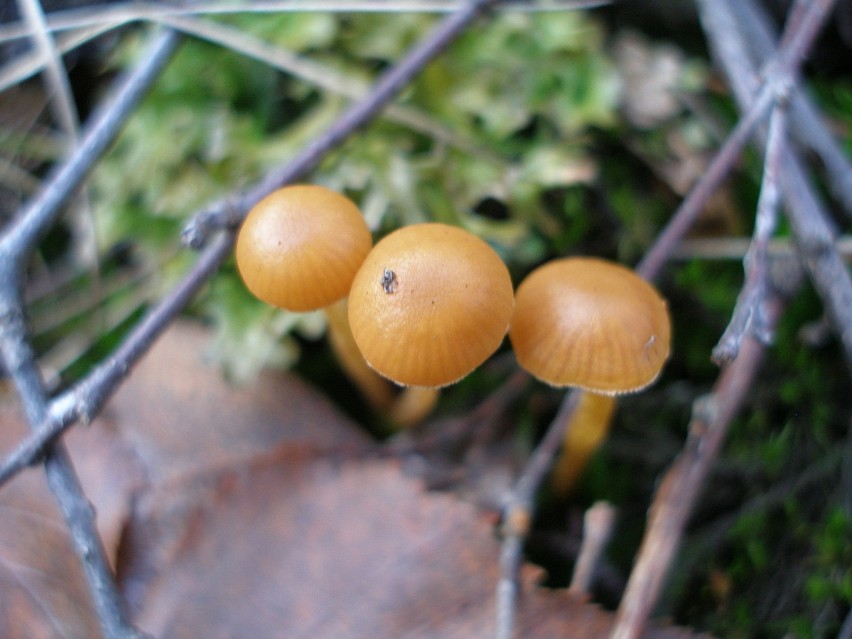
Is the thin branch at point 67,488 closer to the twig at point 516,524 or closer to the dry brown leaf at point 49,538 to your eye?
the dry brown leaf at point 49,538

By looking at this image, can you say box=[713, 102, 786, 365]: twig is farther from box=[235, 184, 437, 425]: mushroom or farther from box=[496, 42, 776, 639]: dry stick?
box=[235, 184, 437, 425]: mushroom

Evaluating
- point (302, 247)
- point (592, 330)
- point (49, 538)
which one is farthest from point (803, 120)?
point (49, 538)

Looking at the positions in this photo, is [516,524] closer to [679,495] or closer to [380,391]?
[679,495]

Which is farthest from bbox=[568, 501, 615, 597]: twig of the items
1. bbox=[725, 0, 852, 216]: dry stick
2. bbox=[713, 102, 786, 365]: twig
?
bbox=[725, 0, 852, 216]: dry stick

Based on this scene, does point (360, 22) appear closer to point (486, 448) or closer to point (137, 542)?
point (486, 448)

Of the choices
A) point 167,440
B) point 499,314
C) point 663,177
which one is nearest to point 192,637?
point 167,440

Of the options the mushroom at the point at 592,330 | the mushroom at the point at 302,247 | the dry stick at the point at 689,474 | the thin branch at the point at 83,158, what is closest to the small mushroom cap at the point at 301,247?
the mushroom at the point at 302,247
